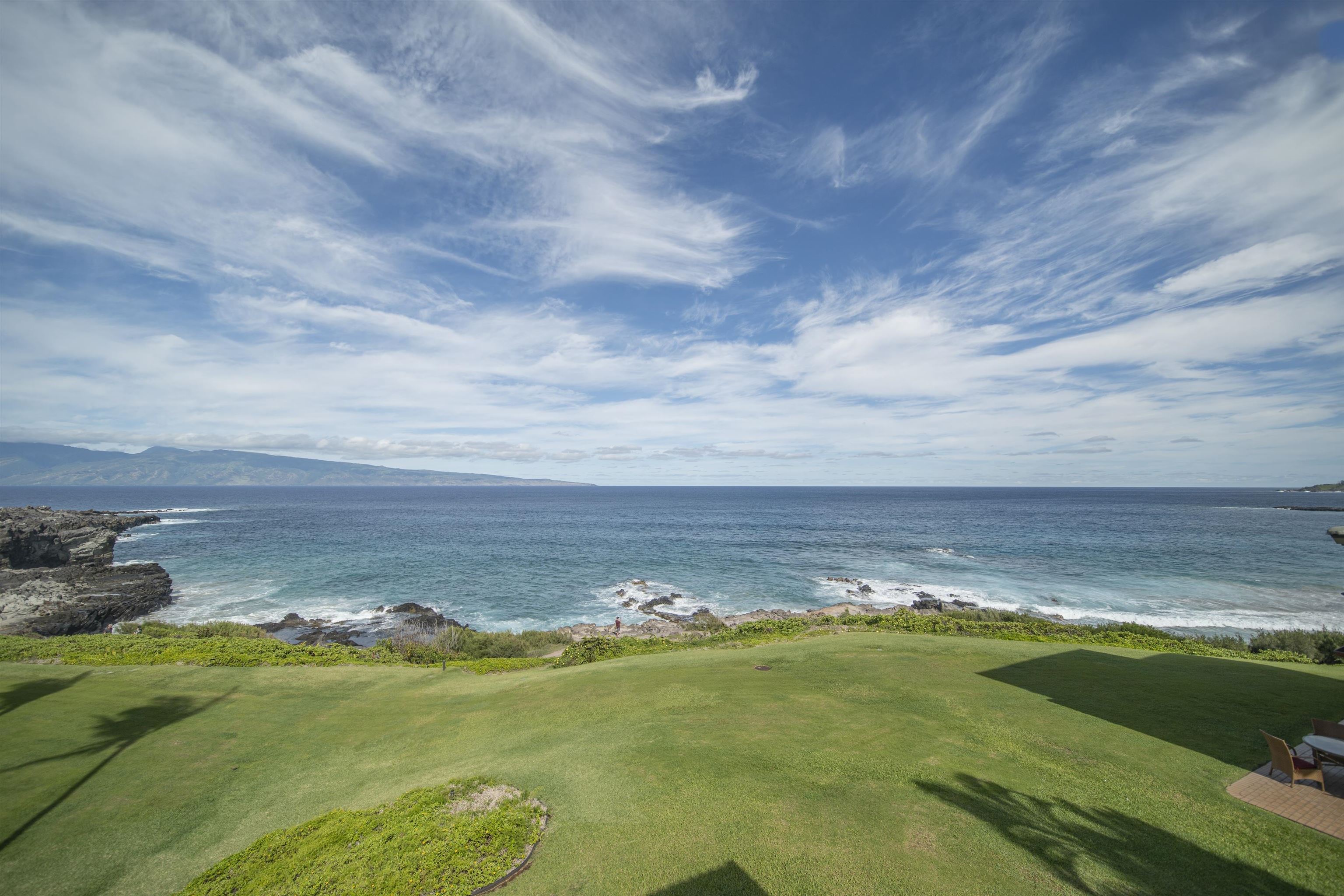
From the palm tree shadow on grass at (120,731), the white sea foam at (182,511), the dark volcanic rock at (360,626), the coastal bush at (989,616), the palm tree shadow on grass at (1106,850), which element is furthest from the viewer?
the white sea foam at (182,511)

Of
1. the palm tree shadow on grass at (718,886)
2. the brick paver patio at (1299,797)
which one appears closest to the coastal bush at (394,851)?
the palm tree shadow on grass at (718,886)

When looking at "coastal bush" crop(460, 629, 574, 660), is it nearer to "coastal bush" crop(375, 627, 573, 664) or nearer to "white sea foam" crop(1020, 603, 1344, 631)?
"coastal bush" crop(375, 627, 573, 664)

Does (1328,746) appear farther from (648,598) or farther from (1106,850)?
(648,598)

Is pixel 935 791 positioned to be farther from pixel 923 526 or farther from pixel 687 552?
pixel 923 526

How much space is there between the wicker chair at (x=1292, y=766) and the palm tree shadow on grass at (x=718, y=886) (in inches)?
309

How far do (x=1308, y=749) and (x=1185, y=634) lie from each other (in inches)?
1125

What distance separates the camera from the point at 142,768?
30.6 ft

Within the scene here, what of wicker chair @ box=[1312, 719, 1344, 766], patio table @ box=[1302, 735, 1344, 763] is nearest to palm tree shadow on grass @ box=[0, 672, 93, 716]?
patio table @ box=[1302, 735, 1344, 763]

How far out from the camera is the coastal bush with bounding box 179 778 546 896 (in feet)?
21.1

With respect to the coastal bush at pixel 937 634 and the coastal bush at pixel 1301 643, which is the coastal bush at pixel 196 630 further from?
the coastal bush at pixel 1301 643

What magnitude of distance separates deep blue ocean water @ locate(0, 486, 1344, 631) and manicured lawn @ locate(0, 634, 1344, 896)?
23056 mm

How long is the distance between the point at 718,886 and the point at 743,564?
49.6m

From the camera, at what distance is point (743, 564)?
→ 54719mm

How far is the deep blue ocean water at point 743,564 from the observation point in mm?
37250
